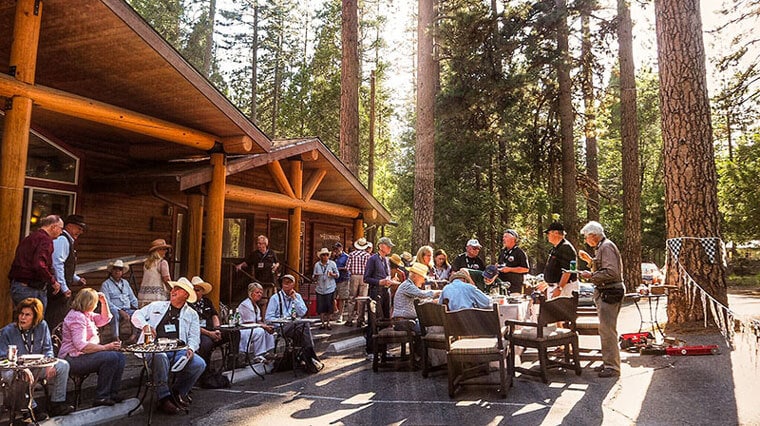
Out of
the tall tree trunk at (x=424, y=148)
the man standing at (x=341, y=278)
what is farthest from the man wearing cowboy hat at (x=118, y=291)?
the tall tree trunk at (x=424, y=148)

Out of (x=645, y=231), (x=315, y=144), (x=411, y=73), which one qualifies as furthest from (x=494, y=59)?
(x=645, y=231)

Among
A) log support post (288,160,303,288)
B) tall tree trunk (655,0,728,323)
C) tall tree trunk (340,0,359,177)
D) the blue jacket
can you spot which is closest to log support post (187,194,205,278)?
log support post (288,160,303,288)

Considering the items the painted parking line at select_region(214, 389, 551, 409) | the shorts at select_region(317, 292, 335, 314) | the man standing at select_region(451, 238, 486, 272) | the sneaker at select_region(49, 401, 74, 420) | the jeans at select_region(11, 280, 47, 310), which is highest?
the man standing at select_region(451, 238, 486, 272)

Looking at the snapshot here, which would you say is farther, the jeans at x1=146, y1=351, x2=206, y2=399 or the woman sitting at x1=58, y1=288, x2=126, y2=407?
the jeans at x1=146, y1=351, x2=206, y2=399

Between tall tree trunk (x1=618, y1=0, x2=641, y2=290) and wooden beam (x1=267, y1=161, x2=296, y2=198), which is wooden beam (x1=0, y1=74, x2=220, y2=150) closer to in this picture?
wooden beam (x1=267, y1=161, x2=296, y2=198)

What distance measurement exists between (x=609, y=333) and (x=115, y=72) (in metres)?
7.53

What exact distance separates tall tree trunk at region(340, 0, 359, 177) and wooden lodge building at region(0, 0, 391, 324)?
118 inches

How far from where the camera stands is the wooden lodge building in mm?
5824

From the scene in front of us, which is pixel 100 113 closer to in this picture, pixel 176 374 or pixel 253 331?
pixel 253 331

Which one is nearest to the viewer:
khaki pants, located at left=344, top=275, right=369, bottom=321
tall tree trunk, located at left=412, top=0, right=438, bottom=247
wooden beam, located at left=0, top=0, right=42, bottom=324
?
wooden beam, located at left=0, top=0, right=42, bottom=324

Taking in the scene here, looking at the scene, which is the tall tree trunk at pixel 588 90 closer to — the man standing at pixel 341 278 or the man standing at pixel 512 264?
the man standing at pixel 512 264

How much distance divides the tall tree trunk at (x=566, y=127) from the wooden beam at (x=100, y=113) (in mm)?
11718

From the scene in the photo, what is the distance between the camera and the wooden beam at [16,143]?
217 inches

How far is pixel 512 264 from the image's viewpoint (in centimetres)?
882
